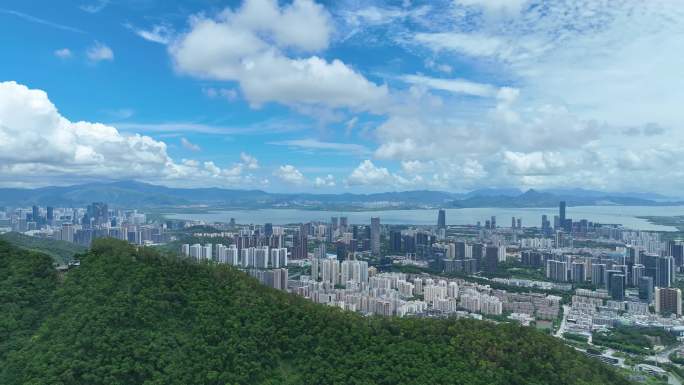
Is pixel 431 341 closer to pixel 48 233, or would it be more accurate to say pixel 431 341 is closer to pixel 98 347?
pixel 98 347

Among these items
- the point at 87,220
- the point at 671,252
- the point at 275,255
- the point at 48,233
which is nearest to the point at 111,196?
the point at 87,220

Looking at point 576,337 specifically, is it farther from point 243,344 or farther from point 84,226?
point 84,226

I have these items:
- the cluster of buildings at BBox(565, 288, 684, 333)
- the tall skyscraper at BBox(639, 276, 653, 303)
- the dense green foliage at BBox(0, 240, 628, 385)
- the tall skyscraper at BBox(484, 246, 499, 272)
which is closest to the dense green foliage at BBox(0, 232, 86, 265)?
the dense green foliage at BBox(0, 240, 628, 385)

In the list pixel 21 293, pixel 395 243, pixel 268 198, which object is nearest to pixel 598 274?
pixel 395 243

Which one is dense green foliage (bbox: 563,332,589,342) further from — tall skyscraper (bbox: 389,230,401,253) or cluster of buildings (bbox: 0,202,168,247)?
cluster of buildings (bbox: 0,202,168,247)

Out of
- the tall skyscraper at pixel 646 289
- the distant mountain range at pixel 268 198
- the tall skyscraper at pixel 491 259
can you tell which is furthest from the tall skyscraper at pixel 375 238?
the distant mountain range at pixel 268 198
